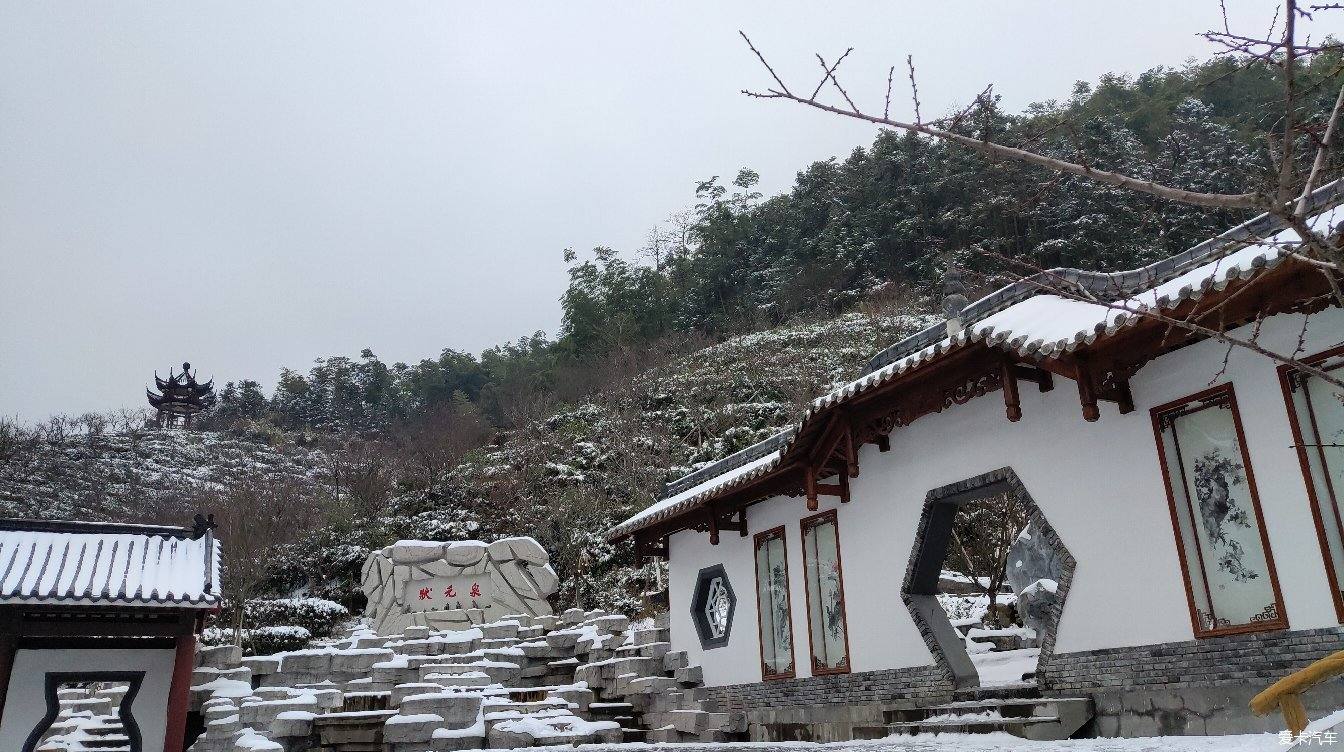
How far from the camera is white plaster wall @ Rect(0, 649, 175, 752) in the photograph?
966 centimetres

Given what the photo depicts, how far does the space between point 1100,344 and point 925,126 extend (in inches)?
171

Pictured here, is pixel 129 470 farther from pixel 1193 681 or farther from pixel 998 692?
pixel 1193 681

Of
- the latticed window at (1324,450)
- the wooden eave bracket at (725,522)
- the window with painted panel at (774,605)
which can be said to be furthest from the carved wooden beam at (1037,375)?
the wooden eave bracket at (725,522)

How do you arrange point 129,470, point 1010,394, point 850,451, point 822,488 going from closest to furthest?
point 1010,394, point 850,451, point 822,488, point 129,470

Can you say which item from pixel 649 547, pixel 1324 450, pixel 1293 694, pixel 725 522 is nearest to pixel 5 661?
pixel 649 547

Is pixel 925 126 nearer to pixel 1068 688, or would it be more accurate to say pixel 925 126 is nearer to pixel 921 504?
pixel 1068 688

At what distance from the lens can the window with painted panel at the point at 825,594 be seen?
9258 mm

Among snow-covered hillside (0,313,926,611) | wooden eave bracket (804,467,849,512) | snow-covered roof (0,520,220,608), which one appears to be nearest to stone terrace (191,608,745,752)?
snow-covered roof (0,520,220,608)

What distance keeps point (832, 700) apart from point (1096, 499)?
3770mm

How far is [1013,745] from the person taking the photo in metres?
5.98

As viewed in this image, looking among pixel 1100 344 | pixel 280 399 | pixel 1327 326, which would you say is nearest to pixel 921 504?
pixel 1100 344

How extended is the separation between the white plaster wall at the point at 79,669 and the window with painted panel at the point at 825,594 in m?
7.53

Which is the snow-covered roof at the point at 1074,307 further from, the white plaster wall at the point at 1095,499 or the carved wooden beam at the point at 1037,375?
the white plaster wall at the point at 1095,499

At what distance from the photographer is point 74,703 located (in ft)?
42.2
